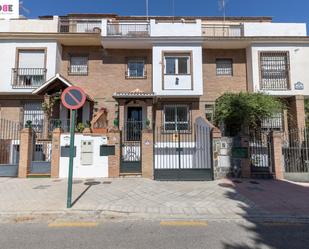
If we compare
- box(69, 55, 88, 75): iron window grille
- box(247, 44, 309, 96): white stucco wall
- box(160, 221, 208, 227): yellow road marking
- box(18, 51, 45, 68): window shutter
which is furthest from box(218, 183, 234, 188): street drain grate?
box(18, 51, 45, 68): window shutter

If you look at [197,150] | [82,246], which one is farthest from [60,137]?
Result: [82,246]

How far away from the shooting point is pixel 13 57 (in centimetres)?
1563

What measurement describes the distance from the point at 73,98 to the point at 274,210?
19.9 ft

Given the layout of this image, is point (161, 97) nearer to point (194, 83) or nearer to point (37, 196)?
point (194, 83)

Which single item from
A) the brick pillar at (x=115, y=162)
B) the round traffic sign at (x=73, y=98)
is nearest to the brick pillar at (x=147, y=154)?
the brick pillar at (x=115, y=162)

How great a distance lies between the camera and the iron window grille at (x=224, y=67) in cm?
1680

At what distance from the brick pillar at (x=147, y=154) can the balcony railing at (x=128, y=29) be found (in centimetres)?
905

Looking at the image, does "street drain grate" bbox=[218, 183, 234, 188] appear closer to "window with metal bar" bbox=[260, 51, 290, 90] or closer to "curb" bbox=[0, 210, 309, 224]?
"curb" bbox=[0, 210, 309, 224]

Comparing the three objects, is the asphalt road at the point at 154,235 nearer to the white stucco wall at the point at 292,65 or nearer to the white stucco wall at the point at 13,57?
the white stucco wall at the point at 292,65

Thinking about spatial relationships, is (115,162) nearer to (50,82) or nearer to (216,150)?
(216,150)

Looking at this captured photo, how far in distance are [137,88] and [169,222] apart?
39.7ft

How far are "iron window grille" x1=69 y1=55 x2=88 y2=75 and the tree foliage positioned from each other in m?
9.94

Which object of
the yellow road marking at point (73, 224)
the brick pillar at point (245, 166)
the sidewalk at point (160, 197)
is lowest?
the yellow road marking at point (73, 224)

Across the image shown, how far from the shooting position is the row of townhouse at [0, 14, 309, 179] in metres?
15.5
